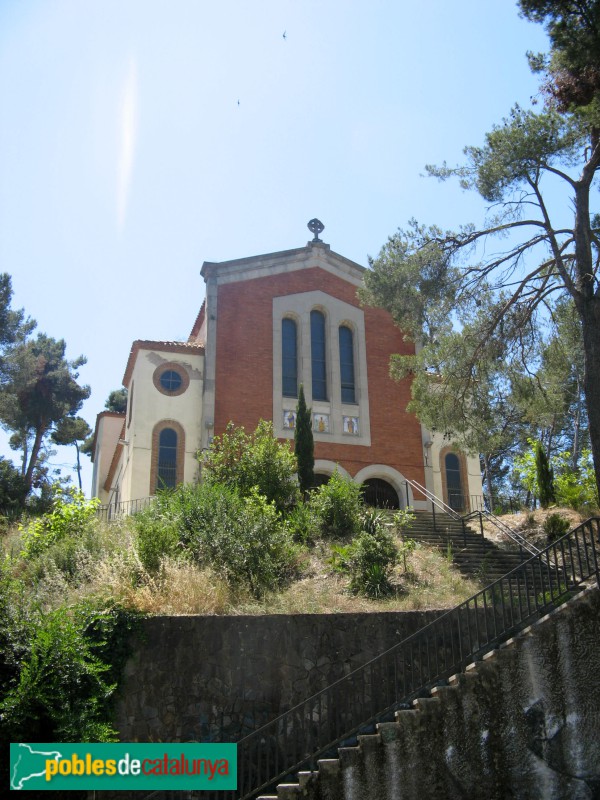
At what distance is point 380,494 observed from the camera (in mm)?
25188

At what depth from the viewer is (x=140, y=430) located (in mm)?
22906

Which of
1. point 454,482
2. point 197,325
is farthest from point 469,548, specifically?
point 197,325

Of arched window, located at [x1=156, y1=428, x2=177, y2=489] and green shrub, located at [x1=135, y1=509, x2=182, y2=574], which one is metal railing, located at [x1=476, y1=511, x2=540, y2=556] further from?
arched window, located at [x1=156, y1=428, x2=177, y2=489]

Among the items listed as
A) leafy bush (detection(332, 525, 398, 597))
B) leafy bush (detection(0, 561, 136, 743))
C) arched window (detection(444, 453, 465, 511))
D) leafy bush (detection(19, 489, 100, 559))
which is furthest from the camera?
arched window (detection(444, 453, 465, 511))

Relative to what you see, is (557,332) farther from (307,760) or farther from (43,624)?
(43,624)

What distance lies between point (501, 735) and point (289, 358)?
17.0 meters

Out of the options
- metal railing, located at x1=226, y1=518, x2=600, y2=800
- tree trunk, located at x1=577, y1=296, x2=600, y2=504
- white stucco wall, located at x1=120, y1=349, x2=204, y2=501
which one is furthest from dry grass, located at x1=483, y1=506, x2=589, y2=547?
white stucco wall, located at x1=120, y1=349, x2=204, y2=501

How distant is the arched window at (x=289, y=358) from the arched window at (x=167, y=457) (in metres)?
3.86

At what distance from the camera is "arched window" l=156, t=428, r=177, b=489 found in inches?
904

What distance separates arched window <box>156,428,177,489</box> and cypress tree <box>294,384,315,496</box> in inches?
148

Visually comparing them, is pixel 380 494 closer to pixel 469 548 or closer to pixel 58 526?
pixel 469 548

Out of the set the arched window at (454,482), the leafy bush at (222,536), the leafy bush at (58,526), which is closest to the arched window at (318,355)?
the arched window at (454,482)

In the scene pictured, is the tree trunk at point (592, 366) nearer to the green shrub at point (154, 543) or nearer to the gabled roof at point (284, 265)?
the green shrub at point (154, 543)

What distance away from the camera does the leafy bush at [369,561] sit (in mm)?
14516
